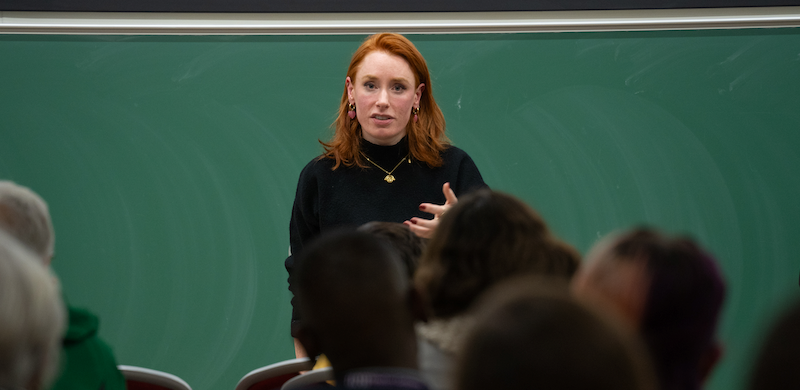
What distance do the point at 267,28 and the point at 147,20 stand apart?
52cm

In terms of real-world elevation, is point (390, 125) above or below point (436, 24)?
below

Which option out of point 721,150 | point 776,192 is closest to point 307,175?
point 721,150

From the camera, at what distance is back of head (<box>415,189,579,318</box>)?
3.64 ft

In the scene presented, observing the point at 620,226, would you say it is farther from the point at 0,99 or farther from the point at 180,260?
the point at 0,99

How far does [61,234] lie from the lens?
2.77 metres

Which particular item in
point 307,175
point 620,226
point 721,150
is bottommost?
point 620,226

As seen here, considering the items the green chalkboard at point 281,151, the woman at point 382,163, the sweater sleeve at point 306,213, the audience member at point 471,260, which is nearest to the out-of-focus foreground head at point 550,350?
the audience member at point 471,260

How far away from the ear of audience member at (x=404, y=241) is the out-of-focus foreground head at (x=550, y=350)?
32.4 inches

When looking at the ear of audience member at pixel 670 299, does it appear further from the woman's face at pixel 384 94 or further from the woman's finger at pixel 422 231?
the woman's face at pixel 384 94

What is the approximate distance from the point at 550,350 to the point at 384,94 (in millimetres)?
1531

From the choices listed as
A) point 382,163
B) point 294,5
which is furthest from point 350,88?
point 294,5

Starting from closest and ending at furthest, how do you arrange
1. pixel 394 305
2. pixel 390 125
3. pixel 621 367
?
pixel 621 367, pixel 394 305, pixel 390 125

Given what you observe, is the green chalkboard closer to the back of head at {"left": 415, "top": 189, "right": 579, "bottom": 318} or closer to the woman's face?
the woman's face

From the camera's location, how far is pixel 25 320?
0.84 m
